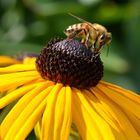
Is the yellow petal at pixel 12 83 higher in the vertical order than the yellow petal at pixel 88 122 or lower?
higher

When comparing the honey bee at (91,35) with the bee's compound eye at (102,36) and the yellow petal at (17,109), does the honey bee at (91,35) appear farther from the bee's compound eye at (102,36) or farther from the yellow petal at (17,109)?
the yellow petal at (17,109)

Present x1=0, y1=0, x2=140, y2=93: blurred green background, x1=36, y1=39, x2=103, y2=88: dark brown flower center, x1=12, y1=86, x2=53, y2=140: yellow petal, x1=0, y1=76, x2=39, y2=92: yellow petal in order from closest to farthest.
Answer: x1=12, y1=86, x2=53, y2=140: yellow petal → x1=0, y1=76, x2=39, y2=92: yellow petal → x1=36, y1=39, x2=103, y2=88: dark brown flower center → x1=0, y1=0, x2=140, y2=93: blurred green background

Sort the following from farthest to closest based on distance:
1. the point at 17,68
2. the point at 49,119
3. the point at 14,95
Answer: the point at 17,68 → the point at 14,95 → the point at 49,119

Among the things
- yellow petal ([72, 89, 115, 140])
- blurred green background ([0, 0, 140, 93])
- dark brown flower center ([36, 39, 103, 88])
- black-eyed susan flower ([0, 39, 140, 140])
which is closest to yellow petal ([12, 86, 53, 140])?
black-eyed susan flower ([0, 39, 140, 140])

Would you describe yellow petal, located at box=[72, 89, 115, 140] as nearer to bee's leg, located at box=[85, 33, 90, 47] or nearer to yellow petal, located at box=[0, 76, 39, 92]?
yellow petal, located at box=[0, 76, 39, 92]

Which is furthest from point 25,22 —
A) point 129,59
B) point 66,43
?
point 66,43

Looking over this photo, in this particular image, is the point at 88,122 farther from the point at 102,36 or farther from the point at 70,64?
the point at 102,36

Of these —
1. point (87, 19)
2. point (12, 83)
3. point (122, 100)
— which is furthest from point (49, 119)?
point (87, 19)

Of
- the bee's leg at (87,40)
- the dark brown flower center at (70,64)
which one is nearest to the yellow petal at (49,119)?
the dark brown flower center at (70,64)
